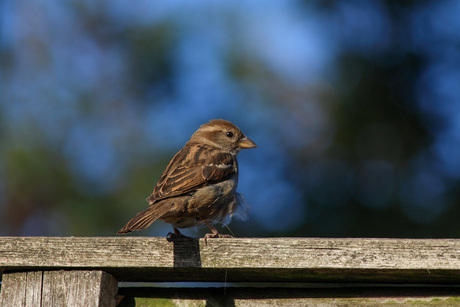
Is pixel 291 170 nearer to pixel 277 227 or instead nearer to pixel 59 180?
pixel 277 227

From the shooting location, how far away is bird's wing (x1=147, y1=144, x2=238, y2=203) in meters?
3.95

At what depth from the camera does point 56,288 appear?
289cm

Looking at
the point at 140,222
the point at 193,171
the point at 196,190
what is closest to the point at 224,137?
the point at 193,171

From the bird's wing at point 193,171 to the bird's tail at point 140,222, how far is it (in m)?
0.34

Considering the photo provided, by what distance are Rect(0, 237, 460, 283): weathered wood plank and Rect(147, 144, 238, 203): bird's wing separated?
96cm

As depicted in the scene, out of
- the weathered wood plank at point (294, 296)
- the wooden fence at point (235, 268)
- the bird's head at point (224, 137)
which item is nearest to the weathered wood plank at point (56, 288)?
the wooden fence at point (235, 268)

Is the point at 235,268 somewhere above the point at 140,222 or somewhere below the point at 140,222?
below

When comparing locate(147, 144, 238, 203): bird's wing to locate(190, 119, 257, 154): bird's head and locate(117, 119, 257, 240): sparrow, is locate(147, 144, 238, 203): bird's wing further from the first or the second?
locate(190, 119, 257, 154): bird's head

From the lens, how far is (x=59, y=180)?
5656 mm

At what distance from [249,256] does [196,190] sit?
1.25 metres

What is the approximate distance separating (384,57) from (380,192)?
51.8 inches

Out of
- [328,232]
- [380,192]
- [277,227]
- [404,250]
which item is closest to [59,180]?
[277,227]

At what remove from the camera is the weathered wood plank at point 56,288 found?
112 inches

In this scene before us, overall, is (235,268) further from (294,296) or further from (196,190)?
(196,190)
